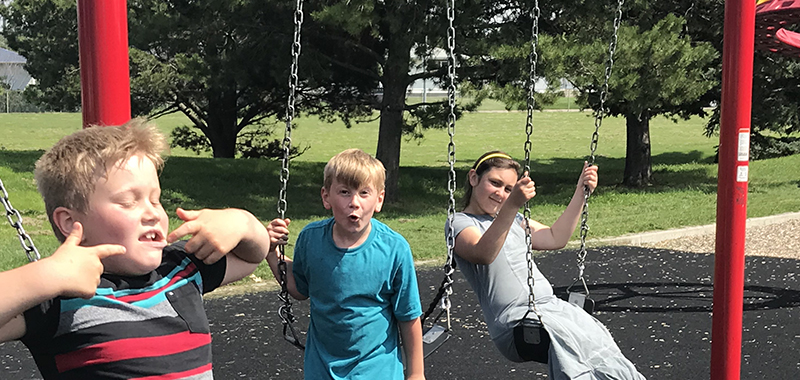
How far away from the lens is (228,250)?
5.61 feet

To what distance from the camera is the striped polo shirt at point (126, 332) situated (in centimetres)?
153

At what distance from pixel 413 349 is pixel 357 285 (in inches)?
11.4

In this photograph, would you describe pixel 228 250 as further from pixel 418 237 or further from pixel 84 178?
pixel 418 237

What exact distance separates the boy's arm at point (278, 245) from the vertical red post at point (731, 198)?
1.98m

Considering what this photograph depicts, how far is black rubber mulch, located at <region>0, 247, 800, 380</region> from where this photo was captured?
187 inches

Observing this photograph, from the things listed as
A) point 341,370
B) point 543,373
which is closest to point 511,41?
point 543,373

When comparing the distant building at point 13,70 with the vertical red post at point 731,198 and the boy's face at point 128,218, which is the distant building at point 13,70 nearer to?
the vertical red post at point 731,198

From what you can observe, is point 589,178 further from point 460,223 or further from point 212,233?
point 212,233

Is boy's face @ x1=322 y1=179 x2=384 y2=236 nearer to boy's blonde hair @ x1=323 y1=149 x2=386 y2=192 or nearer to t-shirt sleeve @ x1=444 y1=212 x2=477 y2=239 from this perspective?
boy's blonde hair @ x1=323 y1=149 x2=386 y2=192

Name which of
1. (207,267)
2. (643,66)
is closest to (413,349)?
(207,267)

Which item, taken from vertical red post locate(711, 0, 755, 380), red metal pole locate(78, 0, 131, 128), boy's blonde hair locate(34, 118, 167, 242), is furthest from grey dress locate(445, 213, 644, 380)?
boy's blonde hair locate(34, 118, 167, 242)

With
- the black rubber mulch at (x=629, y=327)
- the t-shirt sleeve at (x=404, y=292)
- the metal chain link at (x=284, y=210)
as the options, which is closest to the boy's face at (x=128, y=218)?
the metal chain link at (x=284, y=210)

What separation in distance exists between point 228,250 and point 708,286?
630 cm

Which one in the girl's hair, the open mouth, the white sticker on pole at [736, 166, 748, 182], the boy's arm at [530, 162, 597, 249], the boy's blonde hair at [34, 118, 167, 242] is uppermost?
the boy's blonde hair at [34, 118, 167, 242]
